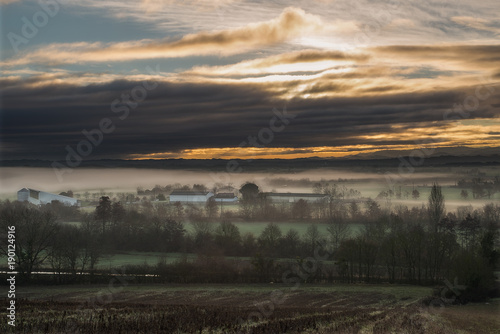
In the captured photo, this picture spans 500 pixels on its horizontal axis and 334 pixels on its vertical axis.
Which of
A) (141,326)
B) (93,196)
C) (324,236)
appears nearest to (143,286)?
(141,326)

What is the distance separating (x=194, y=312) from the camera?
132 ft

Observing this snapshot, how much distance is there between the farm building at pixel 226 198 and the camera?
164 metres

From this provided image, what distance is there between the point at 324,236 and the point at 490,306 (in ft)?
161

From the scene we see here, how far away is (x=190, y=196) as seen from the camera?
174 m

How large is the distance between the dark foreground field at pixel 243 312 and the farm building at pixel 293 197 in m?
88.4

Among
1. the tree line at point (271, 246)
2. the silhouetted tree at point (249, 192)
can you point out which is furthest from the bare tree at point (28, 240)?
the silhouetted tree at point (249, 192)

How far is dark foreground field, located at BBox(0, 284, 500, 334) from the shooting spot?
32.8 m

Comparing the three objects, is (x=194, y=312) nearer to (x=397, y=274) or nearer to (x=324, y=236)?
(x=397, y=274)

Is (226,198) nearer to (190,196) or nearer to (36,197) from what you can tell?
(190,196)

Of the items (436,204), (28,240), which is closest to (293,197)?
(436,204)

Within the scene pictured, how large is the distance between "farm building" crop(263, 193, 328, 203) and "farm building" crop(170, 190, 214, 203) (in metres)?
22.1

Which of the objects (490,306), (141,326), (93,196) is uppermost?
(93,196)

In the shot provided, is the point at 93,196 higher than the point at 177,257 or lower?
higher

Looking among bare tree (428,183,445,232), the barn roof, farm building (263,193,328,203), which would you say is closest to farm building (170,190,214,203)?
the barn roof
